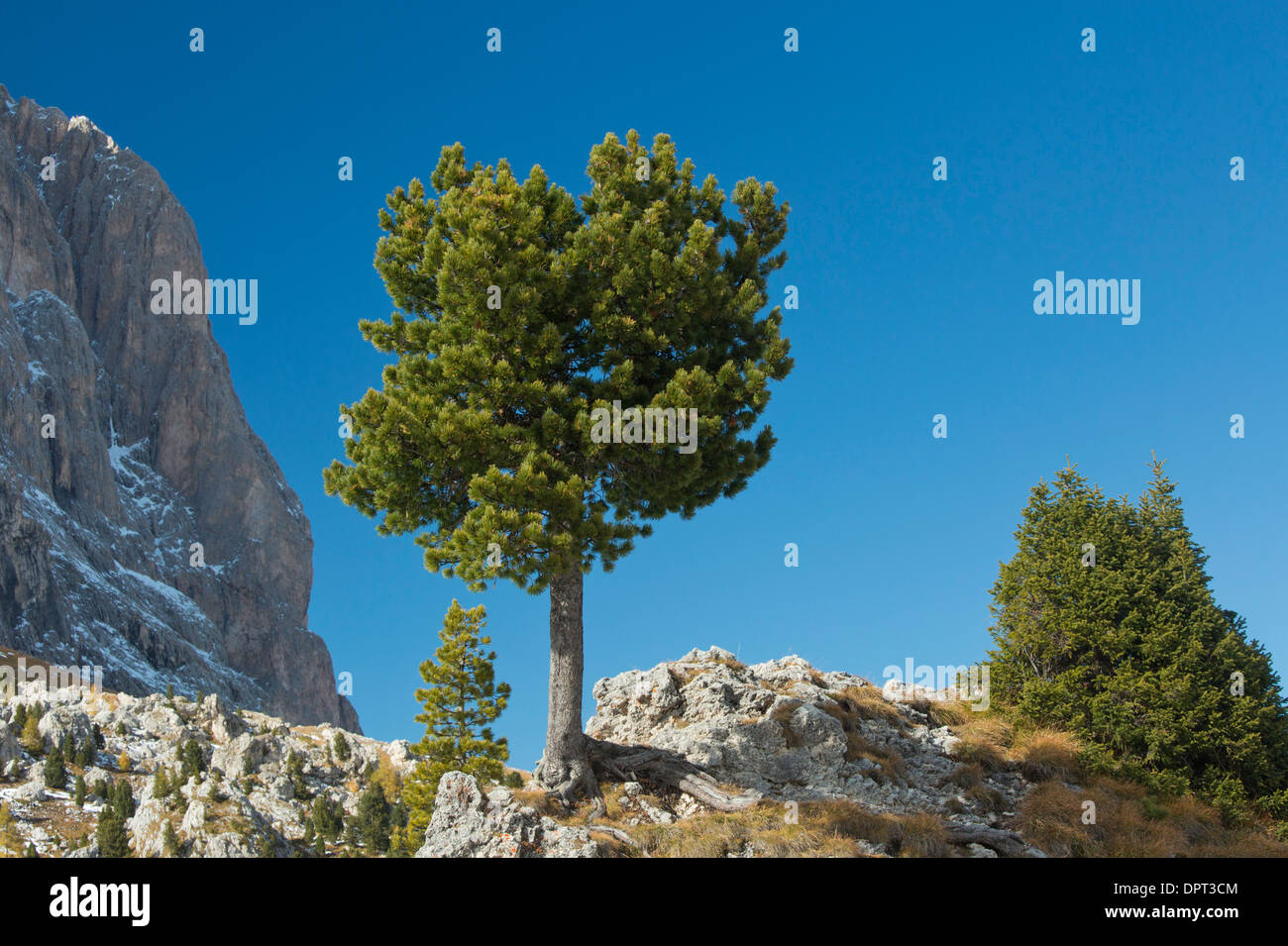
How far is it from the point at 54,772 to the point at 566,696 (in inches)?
3574

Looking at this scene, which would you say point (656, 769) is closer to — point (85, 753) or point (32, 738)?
point (85, 753)

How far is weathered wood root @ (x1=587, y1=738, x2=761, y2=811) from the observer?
18531 mm

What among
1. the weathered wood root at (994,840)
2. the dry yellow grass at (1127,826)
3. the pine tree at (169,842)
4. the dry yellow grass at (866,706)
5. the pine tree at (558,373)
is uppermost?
the pine tree at (558,373)

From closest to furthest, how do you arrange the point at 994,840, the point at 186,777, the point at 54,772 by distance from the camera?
the point at 994,840, the point at 54,772, the point at 186,777

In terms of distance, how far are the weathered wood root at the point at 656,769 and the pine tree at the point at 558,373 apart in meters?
0.98

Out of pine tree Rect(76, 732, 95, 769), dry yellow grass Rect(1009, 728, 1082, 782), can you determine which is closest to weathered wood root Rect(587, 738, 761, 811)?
dry yellow grass Rect(1009, 728, 1082, 782)

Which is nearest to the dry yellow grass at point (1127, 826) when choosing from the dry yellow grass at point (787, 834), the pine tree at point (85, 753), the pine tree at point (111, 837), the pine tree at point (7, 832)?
the dry yellow grass at point (787, 834)

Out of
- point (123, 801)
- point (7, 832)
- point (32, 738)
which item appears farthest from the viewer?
point (32, 738)

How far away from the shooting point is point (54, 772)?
8800cm

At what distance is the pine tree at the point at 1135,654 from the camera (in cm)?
2481

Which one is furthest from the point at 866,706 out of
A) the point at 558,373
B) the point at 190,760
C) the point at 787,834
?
the point at 190,760

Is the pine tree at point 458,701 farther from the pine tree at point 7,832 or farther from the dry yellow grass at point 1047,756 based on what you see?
the pine tree at point 7,832
